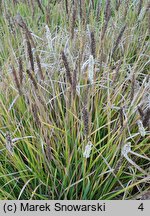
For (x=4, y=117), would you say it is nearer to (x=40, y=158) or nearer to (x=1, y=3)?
(x=40, y=158)

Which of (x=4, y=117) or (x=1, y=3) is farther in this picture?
(x=1, y=3)

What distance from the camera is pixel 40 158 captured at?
129 centimetres

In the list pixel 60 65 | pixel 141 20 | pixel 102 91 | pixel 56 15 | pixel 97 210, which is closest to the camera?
pixel 97 210

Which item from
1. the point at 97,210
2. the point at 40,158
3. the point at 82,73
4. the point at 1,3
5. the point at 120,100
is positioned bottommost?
the point at 97,210

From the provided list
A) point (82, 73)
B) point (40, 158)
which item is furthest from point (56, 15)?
point (40, 158)

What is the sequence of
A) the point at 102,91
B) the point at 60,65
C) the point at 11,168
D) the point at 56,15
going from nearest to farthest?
the point at 11,168
the point at 102,91
the point at 60,65
the point at 56,15

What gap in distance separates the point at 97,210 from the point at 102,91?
1.72 feet

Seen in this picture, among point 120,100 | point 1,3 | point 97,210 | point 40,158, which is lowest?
point 97,210

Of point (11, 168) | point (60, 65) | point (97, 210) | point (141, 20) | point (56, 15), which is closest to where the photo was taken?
point (97, 210)

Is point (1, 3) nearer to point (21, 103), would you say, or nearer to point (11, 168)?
point (21, 103)

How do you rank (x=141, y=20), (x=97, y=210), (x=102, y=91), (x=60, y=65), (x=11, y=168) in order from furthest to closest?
(x=141, y=20) < (x=60, y=65) < (x=102, y=91) < (x=11, y=168) < (x=97, y=210)

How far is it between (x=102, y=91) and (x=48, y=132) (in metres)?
0.34

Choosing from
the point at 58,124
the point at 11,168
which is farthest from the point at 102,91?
the point at 11,168

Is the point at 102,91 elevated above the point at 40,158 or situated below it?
above
